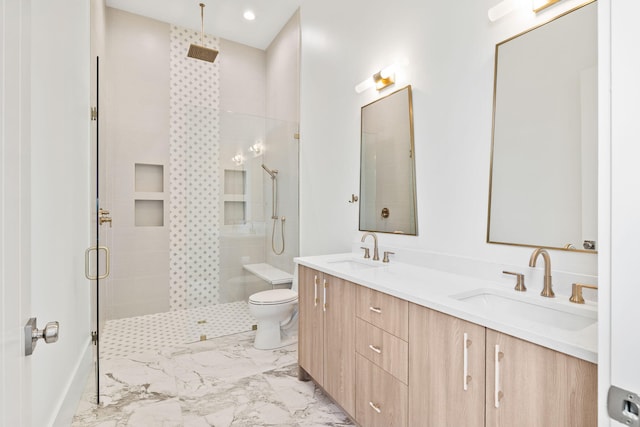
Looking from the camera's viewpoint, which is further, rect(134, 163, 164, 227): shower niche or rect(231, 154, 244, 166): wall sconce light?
rect(134, 163, 164, 227): shower niche

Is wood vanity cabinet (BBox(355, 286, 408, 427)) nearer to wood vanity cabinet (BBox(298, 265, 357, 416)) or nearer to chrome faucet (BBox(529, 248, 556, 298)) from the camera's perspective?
wood vanity cabinet (BBox(298, 265, 357, 416))

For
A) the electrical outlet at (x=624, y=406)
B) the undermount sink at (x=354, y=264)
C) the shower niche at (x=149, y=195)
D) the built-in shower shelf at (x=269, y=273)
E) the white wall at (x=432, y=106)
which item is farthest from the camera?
the shower niche at (x=149, y=195)

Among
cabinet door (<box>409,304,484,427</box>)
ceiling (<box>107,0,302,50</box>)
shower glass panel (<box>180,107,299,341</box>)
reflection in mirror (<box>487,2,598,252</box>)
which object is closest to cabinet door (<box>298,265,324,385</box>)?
cabinet door (<box>409,304,484,427</box>)

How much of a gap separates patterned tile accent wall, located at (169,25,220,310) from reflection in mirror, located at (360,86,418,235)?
64.4 inches

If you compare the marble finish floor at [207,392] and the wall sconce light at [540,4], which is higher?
the wall sconce light at [540,4]

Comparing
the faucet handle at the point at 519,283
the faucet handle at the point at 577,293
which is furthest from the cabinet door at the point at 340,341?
the faucet handle at the point at 577,293

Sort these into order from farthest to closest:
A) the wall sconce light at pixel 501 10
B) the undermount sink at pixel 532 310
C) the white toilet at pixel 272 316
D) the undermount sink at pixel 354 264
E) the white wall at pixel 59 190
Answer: the white toilet at pixel 272 316 < the undermount sink at pixel 354 264 < the wall sconce light at pixel 501 10 < the white wall at pixel 59 190 < the undermount sink at pixel 532 310

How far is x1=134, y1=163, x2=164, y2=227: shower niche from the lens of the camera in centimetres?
360

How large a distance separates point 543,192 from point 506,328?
71cm

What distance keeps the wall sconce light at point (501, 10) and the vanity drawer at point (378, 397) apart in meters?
1.68

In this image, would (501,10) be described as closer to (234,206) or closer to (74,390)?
(234,206)

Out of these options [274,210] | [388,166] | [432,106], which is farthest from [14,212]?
[274,210]

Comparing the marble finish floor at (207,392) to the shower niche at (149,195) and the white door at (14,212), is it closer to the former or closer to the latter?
the white door at (14,212)

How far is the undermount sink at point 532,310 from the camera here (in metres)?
1.14
